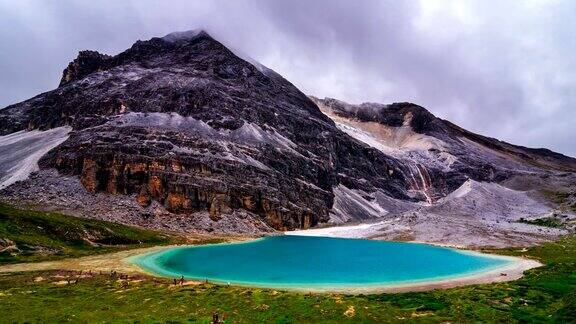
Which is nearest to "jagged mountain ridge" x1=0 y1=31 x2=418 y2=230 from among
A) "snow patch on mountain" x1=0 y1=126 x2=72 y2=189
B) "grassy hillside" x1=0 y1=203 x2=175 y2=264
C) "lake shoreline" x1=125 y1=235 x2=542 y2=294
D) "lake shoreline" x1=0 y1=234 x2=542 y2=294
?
"snow patch on mountain" x1=0 y1=126 x2=72 y2=189

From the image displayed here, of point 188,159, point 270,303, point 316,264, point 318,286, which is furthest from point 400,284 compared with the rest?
point 188,159

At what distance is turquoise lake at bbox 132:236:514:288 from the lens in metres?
55.2

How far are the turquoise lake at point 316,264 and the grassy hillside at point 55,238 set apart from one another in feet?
39.1

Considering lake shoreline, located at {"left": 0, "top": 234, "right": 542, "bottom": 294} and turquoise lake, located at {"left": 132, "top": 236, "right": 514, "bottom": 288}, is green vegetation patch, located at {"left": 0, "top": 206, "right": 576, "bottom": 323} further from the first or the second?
turquoise lake, located at {"left": 132, "top": 236, "right": 514, "bottom": 288}

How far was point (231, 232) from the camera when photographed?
13350 cm

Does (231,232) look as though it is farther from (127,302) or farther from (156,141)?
(127,302)

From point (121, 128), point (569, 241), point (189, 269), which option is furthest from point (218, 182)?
point (569, 241)

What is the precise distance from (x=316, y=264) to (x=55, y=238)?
49.0m

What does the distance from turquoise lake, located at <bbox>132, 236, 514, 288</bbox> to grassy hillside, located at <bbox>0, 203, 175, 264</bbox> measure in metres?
11.9

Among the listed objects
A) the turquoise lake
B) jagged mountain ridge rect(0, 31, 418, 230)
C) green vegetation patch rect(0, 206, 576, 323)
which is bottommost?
the turquoise lake

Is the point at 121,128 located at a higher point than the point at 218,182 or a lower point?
higher

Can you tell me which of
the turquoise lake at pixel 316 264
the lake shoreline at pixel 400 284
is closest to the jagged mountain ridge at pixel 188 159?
the turquoise lake at pixel 316 264

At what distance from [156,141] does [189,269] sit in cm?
10461

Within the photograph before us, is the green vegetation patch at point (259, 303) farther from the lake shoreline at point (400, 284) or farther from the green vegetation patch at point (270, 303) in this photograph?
the lake shoreline at point (400, 284)
